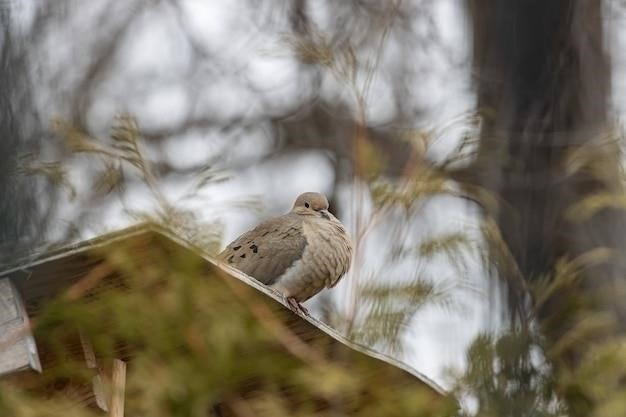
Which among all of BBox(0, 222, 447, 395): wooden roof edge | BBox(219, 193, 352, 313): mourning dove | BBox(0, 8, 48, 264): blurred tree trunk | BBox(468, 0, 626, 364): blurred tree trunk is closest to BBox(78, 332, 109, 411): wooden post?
BBox(0, 222, 447, 395): wooden roof edge

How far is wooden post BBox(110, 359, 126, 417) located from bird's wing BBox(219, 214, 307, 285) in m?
1.45

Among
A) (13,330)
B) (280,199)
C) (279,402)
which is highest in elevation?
(13,330)

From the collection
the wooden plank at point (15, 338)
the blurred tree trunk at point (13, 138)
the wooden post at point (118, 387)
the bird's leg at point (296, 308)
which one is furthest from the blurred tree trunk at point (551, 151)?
the blurred tree trunk at point (13, 138)

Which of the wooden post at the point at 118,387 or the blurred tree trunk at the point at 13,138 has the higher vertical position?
the blurred tree trunk at the point at 13,138

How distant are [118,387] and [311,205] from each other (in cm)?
212

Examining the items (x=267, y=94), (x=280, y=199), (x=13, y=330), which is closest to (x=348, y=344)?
(x=13, y=330)

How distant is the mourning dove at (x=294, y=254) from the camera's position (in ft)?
16.6

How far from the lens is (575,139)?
16.2 feet

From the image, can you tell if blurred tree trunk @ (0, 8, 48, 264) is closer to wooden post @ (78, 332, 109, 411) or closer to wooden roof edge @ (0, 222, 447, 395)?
wooden roof edge @ (0, 222, 447, 395)

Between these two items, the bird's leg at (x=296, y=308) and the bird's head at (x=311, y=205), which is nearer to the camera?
the bird's leg at (x=296, y=308)

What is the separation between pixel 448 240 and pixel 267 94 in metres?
3.65

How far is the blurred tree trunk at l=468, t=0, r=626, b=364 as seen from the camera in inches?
134

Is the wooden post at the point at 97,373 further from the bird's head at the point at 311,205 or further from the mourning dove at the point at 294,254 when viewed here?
the bird's head at the point at 311,205

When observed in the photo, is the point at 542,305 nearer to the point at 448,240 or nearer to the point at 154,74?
the point at 448,240
